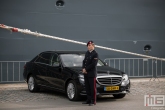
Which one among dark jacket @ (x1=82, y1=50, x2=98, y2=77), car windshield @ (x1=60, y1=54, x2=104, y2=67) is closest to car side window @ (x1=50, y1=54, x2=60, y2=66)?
car windshield @ (x1=60, y1=54, x2=104, y2=67)

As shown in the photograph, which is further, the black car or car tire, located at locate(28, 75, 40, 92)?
car tire, located at locate(28, 75, 40, 92)

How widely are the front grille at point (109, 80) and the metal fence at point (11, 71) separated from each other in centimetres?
565

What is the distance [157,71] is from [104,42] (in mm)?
2650

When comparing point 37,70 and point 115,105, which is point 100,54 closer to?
point 37,70

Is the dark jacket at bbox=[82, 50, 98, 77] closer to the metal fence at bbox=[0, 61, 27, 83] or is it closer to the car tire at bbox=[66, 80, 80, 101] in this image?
the car tire at bbox=[66, 80, 80, 101]

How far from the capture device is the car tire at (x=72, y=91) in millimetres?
12227

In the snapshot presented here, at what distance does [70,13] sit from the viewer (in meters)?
18.1

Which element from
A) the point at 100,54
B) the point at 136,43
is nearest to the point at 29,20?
the point at 100,54

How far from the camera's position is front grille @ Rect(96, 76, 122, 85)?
12.3 metres

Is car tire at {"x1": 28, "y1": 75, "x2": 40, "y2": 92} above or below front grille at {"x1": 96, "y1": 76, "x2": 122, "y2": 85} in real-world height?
below

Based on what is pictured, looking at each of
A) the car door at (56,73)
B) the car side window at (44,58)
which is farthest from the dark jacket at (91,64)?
the car side window at (44,58)

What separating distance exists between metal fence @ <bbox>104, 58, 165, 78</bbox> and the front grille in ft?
19.1

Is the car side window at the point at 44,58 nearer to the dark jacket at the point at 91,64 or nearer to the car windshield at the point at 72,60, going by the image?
the car windshield at the point at 72,60

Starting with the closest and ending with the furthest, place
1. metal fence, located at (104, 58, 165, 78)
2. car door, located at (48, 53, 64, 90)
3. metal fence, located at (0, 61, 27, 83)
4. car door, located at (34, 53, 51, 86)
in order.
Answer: car door, located at (48, 53, 64, 90) → car door, located at (34, 53, 51, 86) → metal fence, located at (0, 61, 27, 83) → metal fence, located at (104, 58, 165, 78)
